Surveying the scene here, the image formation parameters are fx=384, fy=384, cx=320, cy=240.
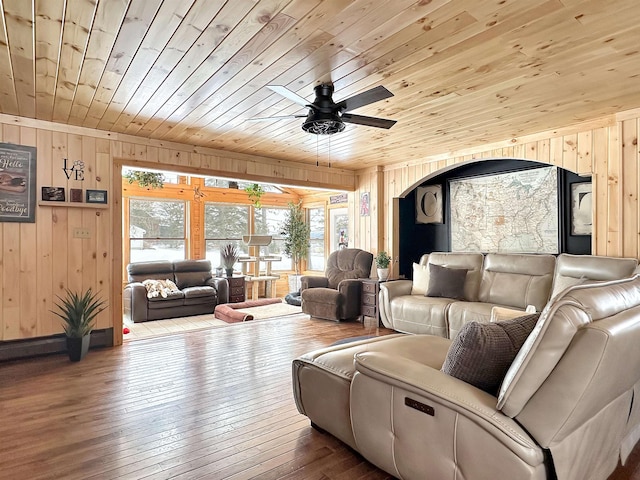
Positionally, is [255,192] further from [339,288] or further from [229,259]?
[339,288]

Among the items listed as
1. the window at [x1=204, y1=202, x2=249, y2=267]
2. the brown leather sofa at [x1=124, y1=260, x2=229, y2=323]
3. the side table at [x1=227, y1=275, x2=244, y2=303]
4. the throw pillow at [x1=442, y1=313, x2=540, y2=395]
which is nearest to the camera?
the throw pillow at [x1=442, y1=313, x2=540, y2=395]

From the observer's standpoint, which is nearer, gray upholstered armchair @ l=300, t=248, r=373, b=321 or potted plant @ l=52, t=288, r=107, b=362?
potted plant @ l=52, t=288, r=107, b=362

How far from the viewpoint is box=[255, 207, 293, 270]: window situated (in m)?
9.07

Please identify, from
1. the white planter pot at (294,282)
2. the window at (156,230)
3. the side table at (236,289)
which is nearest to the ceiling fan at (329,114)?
the side table at (236,289)

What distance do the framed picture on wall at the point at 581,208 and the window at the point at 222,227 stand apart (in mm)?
6260

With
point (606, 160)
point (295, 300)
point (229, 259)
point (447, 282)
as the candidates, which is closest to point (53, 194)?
point (229, 259)

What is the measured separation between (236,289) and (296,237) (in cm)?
231

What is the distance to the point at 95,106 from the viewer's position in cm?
350

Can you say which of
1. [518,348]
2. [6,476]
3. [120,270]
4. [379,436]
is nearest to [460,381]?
[518,348]

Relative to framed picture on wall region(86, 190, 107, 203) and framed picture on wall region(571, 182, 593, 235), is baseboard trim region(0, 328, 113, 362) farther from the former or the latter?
framed picture on wall region(571, 182, 593, 235)

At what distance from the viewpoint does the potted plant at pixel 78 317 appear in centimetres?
377

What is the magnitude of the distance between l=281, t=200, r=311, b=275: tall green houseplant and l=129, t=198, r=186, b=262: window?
2384mm

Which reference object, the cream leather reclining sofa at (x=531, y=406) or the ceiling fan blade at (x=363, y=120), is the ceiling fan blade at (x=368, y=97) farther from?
the cream leather reclining sofa at (x=531, y=406)

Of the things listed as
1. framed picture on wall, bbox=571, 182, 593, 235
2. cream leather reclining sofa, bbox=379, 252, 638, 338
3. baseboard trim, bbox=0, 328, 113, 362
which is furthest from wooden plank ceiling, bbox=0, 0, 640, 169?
baseboard trim, bbox=0, 328, 113, 362
